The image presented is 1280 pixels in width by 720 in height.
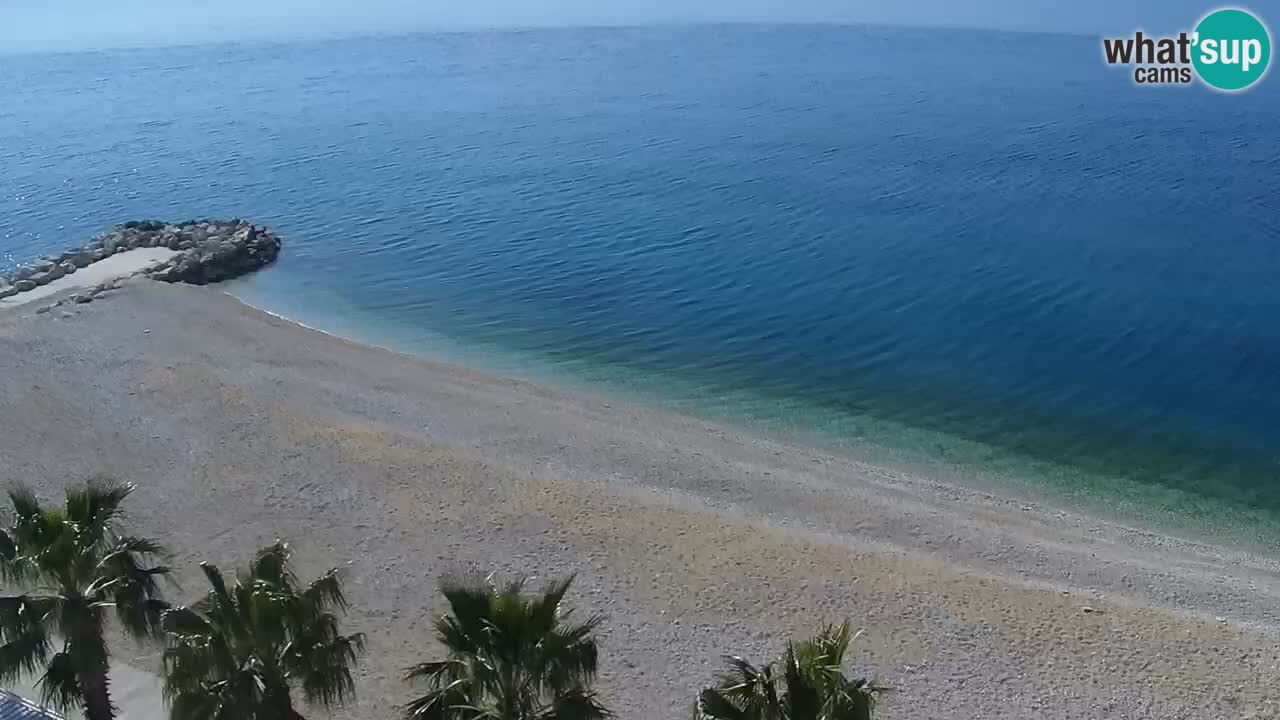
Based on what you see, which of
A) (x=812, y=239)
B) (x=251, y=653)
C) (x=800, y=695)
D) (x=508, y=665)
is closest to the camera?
(x=800, y=695)

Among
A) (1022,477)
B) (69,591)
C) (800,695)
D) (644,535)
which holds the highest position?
(69,591)

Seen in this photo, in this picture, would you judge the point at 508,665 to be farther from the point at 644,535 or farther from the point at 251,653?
the point at 644,535

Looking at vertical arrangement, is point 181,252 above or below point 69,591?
above

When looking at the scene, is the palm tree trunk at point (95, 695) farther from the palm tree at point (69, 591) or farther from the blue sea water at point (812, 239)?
the blue sea water at point (812, 239)

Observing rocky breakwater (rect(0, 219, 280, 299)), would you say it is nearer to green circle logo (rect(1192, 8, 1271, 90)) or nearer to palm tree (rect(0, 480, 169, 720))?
palm tree (rect(0, 480, 169, 720))

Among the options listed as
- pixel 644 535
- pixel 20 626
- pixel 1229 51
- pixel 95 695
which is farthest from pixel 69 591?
pixel 1229 51

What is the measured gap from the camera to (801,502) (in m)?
26.7

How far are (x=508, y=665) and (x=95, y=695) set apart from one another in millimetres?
6296

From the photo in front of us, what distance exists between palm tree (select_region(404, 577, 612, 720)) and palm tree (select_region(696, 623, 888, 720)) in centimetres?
149

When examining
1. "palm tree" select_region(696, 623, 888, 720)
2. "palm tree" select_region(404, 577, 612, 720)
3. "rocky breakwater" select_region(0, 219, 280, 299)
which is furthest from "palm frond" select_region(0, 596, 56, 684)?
"rocky breakwater" select_region(0, 219, 280, 299)

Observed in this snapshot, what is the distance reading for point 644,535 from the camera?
2369 centimetres

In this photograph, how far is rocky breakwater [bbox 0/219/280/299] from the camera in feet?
148

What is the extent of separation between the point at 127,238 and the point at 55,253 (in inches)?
195

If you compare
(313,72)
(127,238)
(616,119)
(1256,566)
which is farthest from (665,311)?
(313,72)
